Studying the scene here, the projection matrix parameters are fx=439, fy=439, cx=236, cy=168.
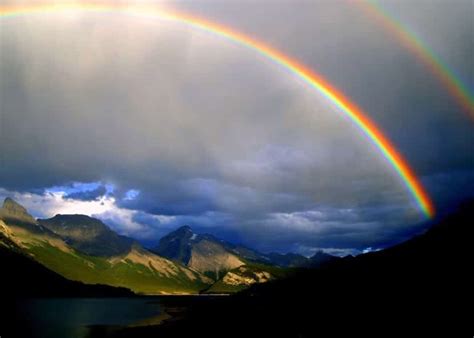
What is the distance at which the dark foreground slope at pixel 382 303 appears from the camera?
6581 cm

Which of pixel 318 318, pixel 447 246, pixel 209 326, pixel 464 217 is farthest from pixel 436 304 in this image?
pixel 464 217

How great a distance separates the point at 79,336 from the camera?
Result: 111 meters

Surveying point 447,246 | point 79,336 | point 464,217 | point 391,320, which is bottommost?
point 79,336

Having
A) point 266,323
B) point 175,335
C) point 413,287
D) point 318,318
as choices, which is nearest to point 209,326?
point 175,335

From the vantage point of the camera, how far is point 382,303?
7912 cm

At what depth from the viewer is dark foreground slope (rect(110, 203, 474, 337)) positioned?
65.8 m

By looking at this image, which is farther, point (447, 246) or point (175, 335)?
point (447, 246)

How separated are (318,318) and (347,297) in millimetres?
11339

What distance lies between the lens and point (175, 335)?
95.4 m

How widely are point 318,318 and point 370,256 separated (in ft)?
236

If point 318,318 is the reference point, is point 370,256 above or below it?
above

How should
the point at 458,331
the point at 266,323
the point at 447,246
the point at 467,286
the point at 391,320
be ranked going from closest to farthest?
the point at 458,331
the point at 391,320
the point at 467,286
the point at 266,323
the point at 447,246

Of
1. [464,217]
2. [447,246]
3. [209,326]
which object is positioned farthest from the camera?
[464,217]

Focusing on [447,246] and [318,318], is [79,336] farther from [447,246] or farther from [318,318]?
[447,246]
